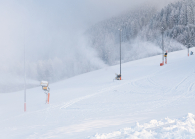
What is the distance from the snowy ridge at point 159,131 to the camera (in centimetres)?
602

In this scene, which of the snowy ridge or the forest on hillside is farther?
Answer: the forest on hillside

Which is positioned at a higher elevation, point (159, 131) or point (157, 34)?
point (157, 34)

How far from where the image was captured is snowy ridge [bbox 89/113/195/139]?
602cm

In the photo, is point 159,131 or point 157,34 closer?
point 159,131

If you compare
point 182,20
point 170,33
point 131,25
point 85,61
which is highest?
point 131,25

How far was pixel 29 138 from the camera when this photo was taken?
7.52m

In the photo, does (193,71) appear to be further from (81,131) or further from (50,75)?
(50,75)

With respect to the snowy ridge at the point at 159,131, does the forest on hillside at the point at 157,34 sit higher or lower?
higher

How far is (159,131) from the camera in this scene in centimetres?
641

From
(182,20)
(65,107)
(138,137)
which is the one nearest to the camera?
(138,137)

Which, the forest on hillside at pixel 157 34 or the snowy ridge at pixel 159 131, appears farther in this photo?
the forest on hillside at pixel 157 34

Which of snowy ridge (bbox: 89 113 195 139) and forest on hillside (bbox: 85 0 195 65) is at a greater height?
forest on hillside (bbox: 85 0 195 65)

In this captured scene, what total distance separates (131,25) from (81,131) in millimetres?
134936

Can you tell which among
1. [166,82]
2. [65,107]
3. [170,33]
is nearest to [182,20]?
[170,33]
